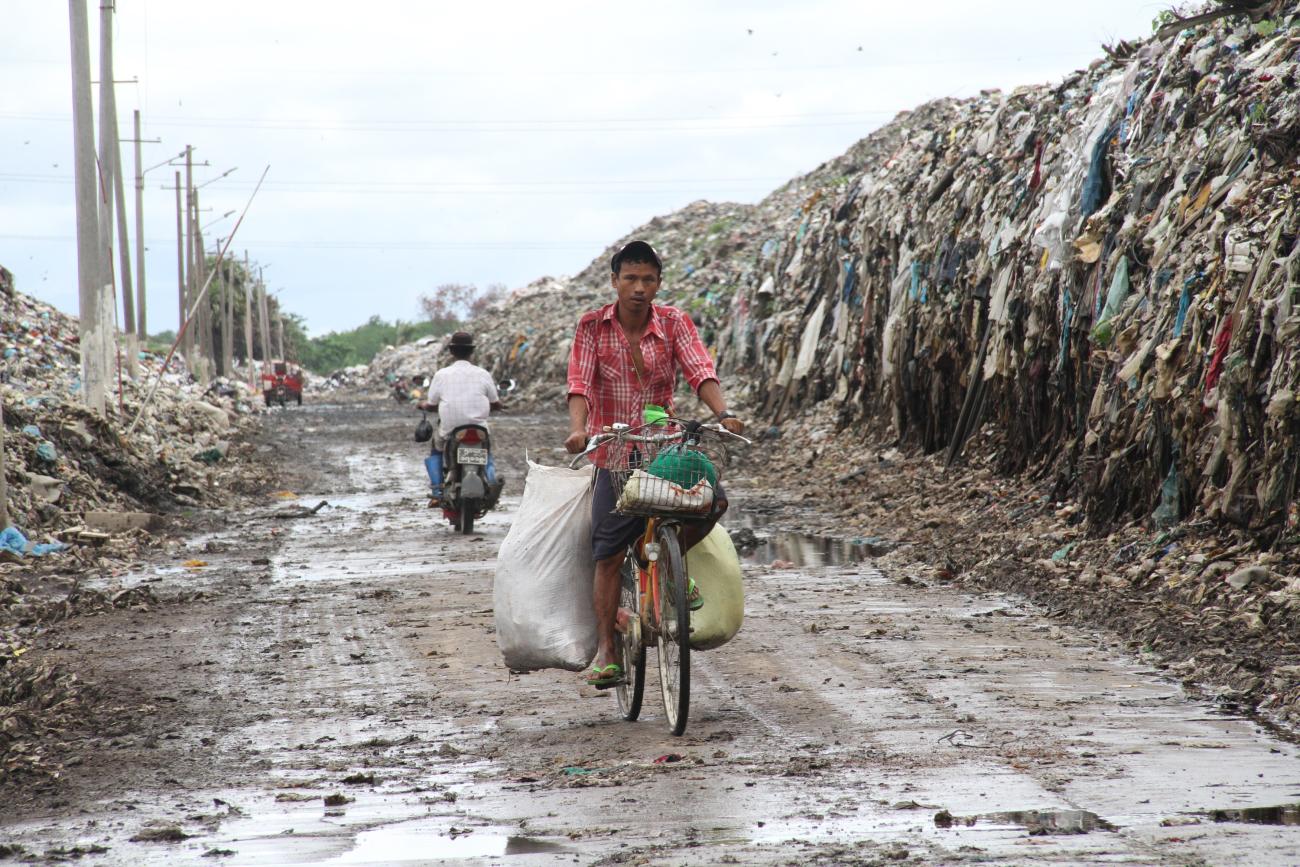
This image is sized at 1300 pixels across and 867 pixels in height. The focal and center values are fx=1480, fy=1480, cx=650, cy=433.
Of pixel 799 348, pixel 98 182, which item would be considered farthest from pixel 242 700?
pixel 799 348

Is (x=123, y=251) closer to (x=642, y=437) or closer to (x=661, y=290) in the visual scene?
(x=661, y=290)

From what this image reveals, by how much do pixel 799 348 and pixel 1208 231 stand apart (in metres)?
13.6

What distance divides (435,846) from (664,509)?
5.63ft

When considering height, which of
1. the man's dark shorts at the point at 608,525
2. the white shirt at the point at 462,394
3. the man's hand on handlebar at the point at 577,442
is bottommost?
the man's dark shorts at the point at 608,525

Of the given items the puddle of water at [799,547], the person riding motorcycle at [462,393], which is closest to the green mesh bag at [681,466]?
the puddle of water at [799,547]

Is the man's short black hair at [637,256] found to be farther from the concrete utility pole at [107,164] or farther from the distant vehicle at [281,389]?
the distant vehicle at [281,389]

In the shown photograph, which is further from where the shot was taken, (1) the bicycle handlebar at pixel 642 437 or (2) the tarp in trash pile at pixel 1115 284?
(2) the tarp in trash pile at pixel 1115 284

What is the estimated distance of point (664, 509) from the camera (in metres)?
5.53

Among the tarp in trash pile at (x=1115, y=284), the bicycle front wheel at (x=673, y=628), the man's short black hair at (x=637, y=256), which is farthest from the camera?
the tarp in trash pile at (x=1115, y=284)

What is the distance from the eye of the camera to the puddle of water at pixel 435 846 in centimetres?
411

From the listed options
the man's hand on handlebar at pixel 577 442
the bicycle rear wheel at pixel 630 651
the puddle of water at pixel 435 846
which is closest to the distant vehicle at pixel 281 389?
the bicycle rear wheel at pixel 630 651

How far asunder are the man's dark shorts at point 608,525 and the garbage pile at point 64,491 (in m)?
2.18

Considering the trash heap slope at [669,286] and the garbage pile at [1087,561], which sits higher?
the trash heap slope at [669,286]

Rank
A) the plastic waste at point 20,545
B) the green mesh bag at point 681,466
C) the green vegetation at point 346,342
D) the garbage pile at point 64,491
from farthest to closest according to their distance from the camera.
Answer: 1. the green vegetation at point 346,342
2. the plastic waste at point 20,545
3. the garbage pile at point 64,491
4. the green mesh bag at point 681,466
